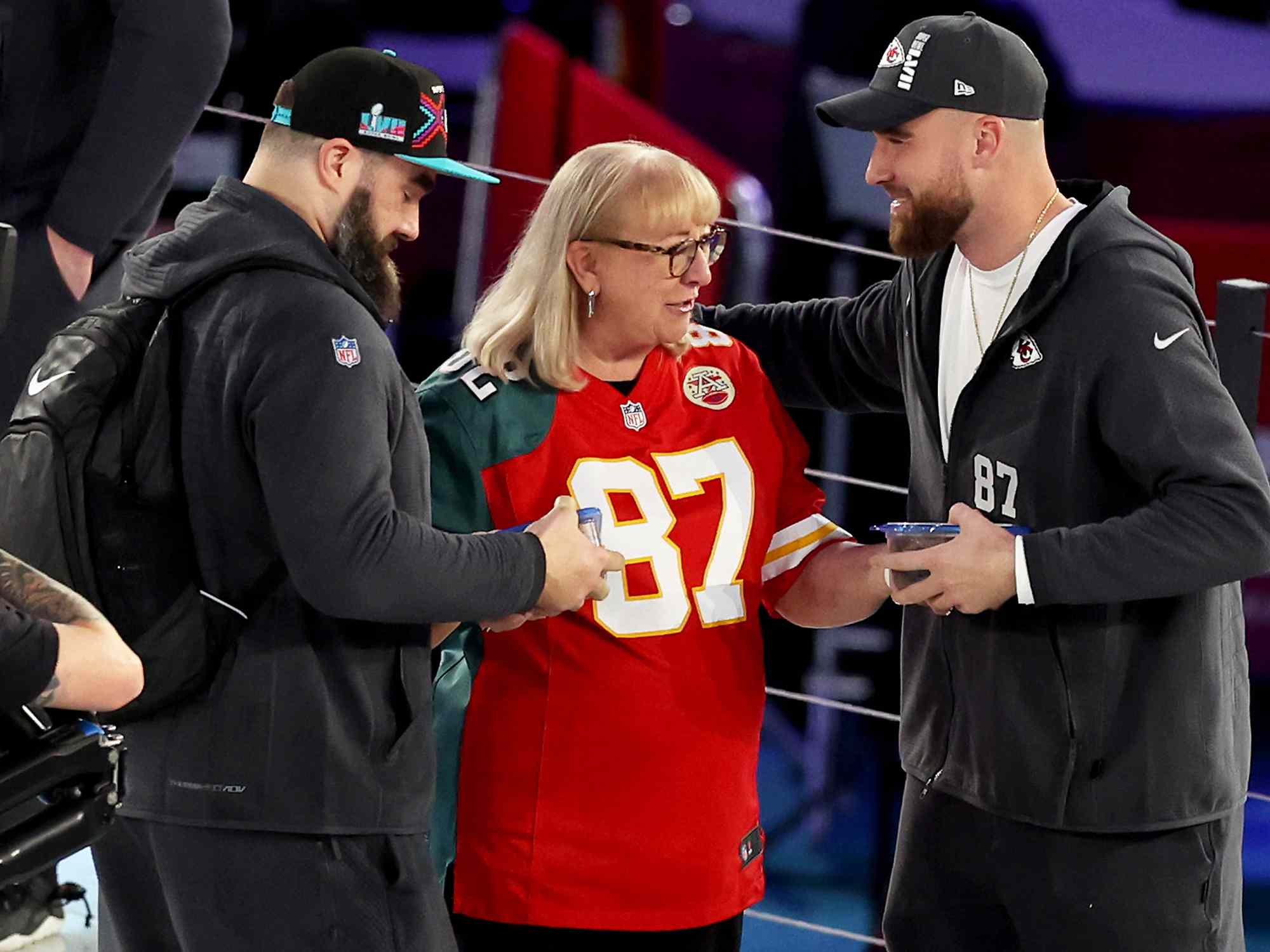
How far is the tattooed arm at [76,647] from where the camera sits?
5.27 feet

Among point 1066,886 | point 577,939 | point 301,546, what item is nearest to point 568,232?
point 301,546

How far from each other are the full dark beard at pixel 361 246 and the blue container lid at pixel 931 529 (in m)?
0.64

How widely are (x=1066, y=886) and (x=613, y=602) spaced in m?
0.66

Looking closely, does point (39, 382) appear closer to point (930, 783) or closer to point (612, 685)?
point (612, 685)

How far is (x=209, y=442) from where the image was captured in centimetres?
188

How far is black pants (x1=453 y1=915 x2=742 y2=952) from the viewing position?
2260mm

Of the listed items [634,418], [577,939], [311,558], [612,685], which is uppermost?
[634,418]

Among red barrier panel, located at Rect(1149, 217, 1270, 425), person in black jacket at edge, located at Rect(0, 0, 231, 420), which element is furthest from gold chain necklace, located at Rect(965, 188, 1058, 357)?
red barrier panel, located at Rect(1149, 217, 1270, 425)

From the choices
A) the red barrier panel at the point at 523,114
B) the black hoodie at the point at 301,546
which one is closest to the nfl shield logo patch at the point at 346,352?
the black hoodie at the point at 301,546

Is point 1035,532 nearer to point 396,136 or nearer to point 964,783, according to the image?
point 964,783

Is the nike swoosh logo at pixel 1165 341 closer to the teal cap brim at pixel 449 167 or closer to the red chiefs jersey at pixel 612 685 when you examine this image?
the red chiefs jersey at pixel 612 685

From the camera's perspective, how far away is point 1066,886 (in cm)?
224

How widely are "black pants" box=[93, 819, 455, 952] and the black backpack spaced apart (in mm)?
163

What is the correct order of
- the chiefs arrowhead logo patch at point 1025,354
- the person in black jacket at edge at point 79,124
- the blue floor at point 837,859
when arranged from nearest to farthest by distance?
1. the chiefs arrowhead logo patch at point 1025,354
2. the person in black jacket at edge at point 79,124
3. the blue floor at point 837,859
